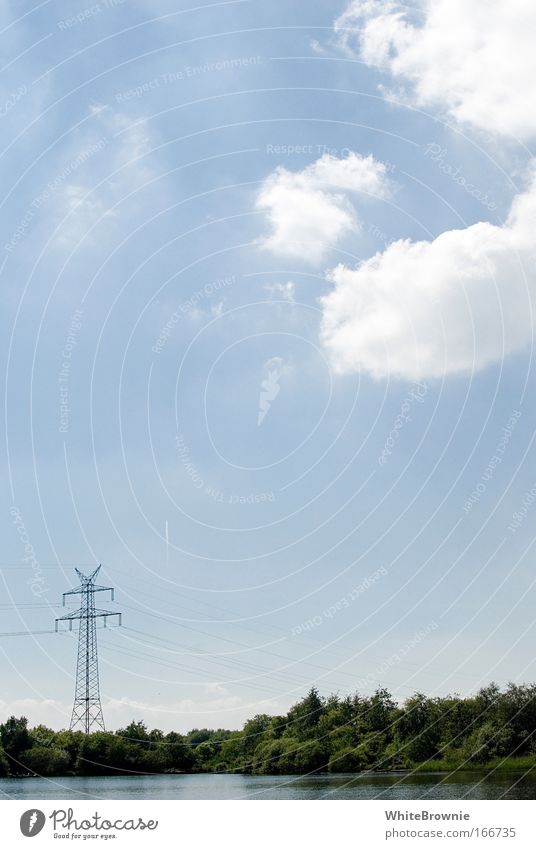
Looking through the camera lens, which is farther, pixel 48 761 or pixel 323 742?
pixel 323 742

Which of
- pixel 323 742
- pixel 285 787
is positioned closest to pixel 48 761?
pixel 285 787

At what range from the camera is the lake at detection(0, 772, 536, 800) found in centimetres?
4625

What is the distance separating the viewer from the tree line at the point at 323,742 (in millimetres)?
63772

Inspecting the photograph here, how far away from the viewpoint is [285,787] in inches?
2263

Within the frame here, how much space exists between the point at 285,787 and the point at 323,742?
1769cm

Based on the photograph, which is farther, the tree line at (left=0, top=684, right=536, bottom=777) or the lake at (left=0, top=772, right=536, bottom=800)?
the tree line at (left=0, top=684, right=536, bottom=777)

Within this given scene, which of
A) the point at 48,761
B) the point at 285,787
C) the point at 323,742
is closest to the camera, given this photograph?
the point at 285,787

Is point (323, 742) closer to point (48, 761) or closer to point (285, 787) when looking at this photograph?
point (285, 787)

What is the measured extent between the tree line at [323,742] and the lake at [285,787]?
74.1 inches

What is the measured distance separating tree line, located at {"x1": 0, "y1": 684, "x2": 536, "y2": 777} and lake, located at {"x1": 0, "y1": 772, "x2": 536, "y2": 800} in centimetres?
188

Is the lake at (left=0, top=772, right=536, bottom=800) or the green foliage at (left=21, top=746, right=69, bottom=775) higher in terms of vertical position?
the green foliage at (left=21, top=746, right=69, bottom=775)

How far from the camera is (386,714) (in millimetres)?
80938
